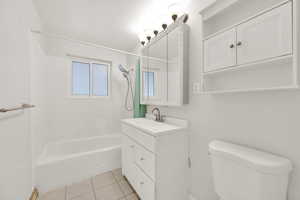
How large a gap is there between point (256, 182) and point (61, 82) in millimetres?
2897

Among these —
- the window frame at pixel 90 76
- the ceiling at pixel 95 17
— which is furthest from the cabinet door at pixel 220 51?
the window frame at pixel 90 76

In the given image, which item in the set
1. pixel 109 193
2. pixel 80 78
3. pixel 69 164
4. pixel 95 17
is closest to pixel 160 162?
pixel 109 193

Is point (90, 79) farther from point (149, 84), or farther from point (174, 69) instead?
point (174, 69)

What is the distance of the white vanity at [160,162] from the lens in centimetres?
107

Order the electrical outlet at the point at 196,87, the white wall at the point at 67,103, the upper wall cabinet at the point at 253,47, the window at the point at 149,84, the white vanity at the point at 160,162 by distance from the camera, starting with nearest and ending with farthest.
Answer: the upper wall cabinet at the point at 253,47 → the white vanity at the point at 160,162 → the electrical outlet at the point at 196,87 → the window at the point at 149,84 → the white wall at the point at 67,103

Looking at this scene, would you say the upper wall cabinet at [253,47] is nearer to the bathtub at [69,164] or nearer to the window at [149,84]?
the window at [149,84]

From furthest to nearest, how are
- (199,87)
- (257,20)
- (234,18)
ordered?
(199,87) < (234,18) < (257,20)

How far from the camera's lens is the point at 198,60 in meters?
1.20

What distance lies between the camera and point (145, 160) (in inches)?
47.1

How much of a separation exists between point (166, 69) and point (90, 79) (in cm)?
193

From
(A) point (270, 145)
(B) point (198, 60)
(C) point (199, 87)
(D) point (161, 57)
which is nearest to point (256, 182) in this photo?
(A) point (270, 145)

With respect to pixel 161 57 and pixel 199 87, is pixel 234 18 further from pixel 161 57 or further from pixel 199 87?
pixel 161 57

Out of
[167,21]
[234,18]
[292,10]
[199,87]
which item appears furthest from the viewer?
[167,21]

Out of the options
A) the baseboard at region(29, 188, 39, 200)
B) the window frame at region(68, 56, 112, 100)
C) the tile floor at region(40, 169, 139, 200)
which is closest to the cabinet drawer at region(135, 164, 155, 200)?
the tile floor at region(40, 169, 139, 200)
